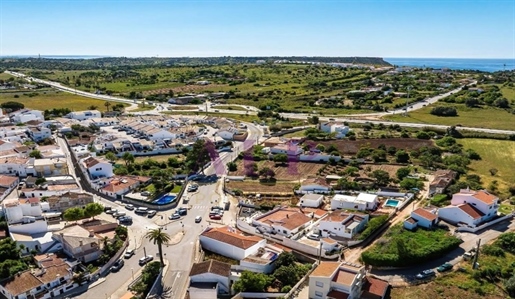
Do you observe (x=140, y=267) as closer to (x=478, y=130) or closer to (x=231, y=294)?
(x=231, y=294)

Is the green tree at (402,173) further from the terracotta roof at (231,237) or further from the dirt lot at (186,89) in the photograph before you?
the dirt lot at (186,89)

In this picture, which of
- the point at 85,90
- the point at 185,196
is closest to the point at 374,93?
the point at 185,196

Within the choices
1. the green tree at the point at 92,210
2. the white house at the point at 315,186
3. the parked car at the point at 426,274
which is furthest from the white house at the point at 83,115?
the parked car at the point at 426,274

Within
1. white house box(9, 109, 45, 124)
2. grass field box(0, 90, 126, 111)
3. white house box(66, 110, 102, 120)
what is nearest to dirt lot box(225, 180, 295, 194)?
white house box(66, 110, 102, 120)

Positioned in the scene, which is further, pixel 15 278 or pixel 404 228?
pixel 404 228

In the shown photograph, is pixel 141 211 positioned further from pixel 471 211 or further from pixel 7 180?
pixel 471 211

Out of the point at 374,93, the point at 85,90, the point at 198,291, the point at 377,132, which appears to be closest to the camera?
the point at 198,291

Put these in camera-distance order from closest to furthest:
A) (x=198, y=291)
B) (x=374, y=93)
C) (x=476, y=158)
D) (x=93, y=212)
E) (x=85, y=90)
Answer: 1. (x=198, y=291)
2. (x=93, y=212)
3. (x=476, y=158)
4. (x=374, y=93)
5. (x=85, y=90)
